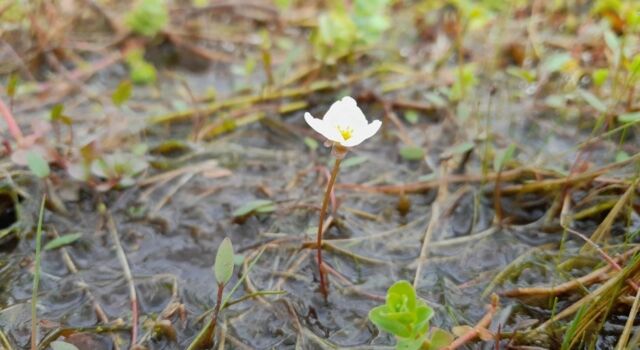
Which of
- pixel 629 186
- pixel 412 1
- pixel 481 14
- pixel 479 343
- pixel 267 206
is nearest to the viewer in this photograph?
pixel 479 343

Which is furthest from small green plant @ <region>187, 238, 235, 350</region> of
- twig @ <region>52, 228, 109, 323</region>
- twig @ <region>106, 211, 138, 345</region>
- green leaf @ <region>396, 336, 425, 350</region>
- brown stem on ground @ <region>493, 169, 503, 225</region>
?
brown stem on ground @ <region>493, 169, 503, 225</region>

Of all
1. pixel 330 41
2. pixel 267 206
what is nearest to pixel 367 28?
pixel 330 41

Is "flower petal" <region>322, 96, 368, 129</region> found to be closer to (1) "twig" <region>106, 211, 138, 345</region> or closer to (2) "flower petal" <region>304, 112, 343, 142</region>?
(2) "flower petal" <region>304, 112, 343, 142</region>

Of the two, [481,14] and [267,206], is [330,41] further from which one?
[267,206]

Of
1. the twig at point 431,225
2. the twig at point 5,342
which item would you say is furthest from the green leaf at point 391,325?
the twig at point 5,342

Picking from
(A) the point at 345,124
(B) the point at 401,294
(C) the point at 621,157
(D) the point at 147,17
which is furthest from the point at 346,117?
(D) the point at 147,17

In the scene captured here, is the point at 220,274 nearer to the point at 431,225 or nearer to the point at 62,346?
the point at 62,346
